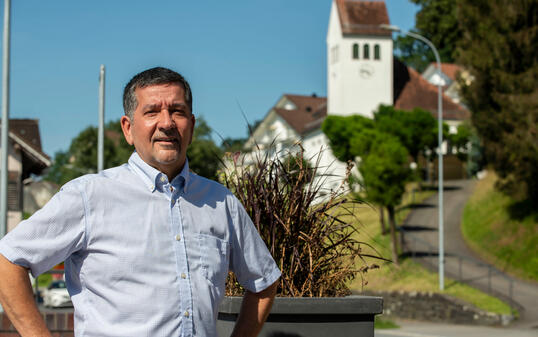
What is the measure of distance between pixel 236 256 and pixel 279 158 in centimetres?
216

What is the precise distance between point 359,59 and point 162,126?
77800 mm

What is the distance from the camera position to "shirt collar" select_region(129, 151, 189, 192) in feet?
9.04

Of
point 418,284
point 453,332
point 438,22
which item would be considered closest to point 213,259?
point 453,332

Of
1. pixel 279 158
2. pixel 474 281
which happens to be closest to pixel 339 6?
pixel 474 281

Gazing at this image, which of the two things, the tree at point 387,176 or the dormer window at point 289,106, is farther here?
the dormer window at point 289,106

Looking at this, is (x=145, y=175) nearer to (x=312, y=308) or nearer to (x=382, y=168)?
(x=312, y=308)

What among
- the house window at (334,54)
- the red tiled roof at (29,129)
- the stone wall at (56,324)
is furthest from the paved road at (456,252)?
the house window at (334,54)

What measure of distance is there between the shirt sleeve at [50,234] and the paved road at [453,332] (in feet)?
57.8

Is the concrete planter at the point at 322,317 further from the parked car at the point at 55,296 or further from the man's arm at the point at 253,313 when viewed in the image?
the parked car at the point at 55,296

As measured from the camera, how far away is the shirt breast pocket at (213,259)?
9.03 ft

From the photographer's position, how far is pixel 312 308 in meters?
4.17

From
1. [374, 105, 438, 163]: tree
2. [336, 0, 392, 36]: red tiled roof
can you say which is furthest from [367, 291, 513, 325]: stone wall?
[336, 0, 392, 36]: red tiled roof

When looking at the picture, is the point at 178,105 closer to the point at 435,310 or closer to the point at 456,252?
the point at 435,310

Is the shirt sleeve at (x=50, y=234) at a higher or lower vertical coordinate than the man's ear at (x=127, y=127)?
lower
